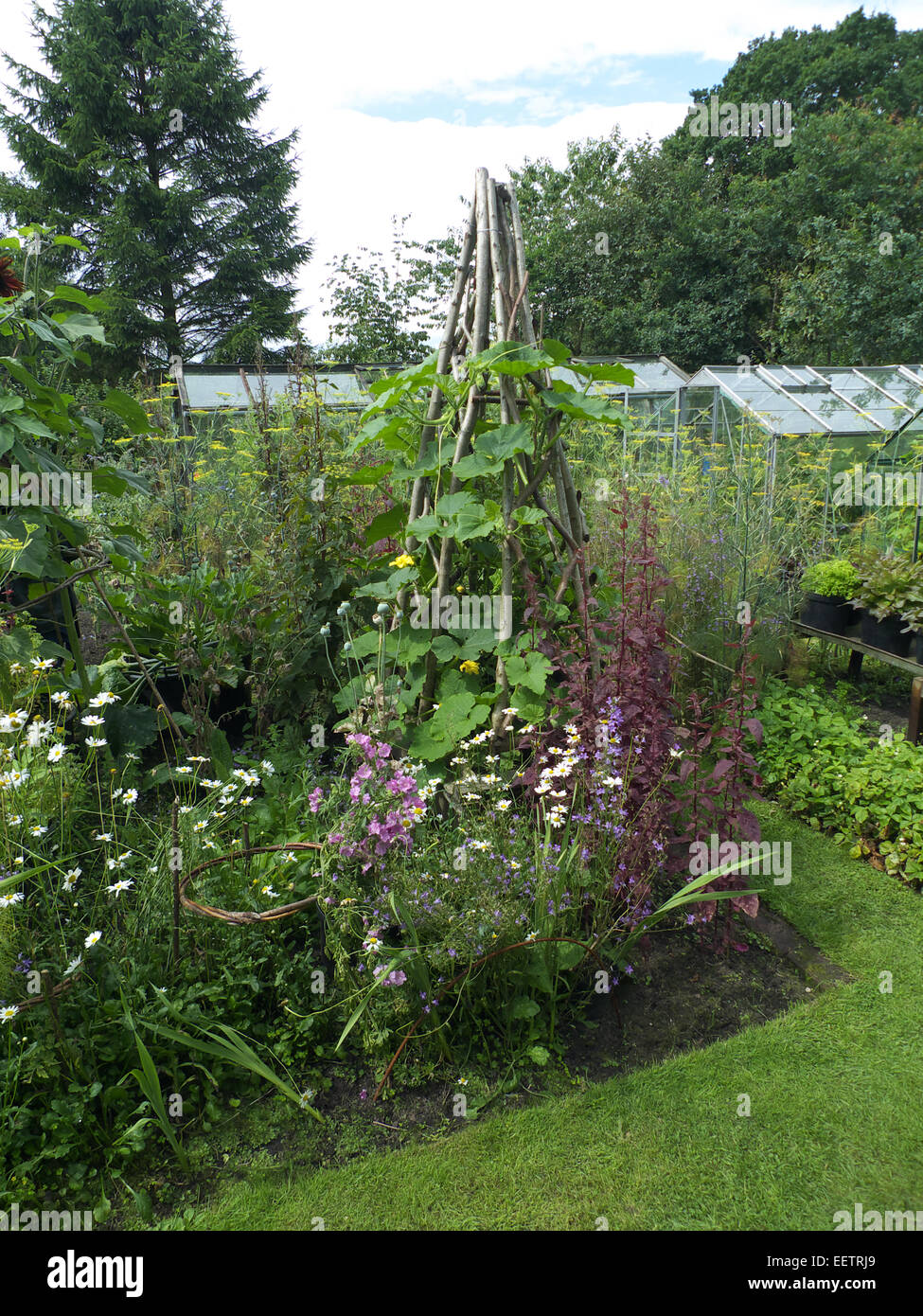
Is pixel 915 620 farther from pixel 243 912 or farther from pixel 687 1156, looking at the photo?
pixel 243 912

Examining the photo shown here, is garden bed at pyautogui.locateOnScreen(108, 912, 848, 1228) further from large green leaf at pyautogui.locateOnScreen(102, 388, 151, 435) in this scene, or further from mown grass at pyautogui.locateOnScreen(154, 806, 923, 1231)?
large green leaf at pyautogui.locateOnScreen(102, 388, 151, 435)

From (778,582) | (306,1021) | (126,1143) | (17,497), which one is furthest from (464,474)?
(778,582)

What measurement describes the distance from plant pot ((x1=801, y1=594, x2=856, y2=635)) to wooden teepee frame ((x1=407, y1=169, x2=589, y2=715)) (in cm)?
254

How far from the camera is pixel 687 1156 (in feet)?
6.84

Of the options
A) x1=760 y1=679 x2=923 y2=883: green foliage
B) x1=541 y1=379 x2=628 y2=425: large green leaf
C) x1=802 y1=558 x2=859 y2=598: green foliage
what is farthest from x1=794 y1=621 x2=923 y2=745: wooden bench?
x1=541 y1=379 x2=628 y2=425: large green leaf

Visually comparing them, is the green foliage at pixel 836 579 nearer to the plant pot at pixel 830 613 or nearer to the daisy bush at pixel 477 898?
the plant pot at pixel 830 613

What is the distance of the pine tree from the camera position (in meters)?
19.7

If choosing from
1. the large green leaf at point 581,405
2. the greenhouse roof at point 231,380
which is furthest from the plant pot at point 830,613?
the greenhouse roof at point 231,380

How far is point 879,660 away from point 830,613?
15.9 inches

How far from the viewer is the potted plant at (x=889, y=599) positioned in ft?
14.5

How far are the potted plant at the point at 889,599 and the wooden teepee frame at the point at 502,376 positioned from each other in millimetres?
2269

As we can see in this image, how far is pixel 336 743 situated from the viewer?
378 cm

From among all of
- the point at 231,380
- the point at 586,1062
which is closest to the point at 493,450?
the point at 586,1062
